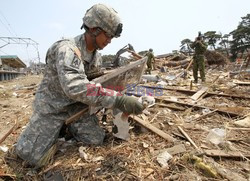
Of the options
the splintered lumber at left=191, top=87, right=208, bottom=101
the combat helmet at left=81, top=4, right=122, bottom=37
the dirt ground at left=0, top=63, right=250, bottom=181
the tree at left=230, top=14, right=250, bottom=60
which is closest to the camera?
the dirt ground at left=0, top=63, right=250, bottom=181

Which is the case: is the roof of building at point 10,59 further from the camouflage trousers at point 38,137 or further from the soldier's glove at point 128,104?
the soldier's glove at point 128,104

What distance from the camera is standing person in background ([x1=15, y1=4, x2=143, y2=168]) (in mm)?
1917

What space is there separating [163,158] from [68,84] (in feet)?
4.40

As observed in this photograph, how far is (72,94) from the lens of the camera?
74.0 inches

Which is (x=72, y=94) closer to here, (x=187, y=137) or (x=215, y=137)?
(x=187, y=137)

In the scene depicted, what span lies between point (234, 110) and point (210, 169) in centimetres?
253

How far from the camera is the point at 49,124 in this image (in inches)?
93.5

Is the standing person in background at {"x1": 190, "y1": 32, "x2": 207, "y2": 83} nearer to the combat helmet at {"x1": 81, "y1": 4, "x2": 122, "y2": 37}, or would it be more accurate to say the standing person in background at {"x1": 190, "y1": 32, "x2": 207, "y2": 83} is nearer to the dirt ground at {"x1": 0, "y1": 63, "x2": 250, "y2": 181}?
the dirt ground at {"x1": 0, "y1": 63, "x2": 250, "y2": 181}

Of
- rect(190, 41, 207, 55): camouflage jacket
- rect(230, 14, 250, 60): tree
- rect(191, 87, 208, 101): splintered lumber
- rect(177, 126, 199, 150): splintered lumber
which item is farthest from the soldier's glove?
rect(230, 14, 250, 60): tree

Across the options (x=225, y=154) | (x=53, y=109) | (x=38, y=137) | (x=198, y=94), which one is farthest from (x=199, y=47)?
(x=38, y=137)

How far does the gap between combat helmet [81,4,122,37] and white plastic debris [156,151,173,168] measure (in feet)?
5.14

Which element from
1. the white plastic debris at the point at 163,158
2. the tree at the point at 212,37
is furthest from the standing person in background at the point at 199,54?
the tree at the point at 212,37

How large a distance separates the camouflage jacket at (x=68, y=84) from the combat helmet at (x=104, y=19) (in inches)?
11.1

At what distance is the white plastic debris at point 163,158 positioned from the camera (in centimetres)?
203
